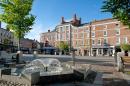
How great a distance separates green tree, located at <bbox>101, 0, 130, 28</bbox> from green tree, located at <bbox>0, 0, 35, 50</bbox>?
13.7m

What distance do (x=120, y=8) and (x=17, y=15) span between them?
14803 mm

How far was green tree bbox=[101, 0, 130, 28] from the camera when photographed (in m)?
16.2

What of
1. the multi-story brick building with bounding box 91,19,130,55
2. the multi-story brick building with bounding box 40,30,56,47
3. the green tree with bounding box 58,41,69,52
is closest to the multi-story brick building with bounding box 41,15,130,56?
the multi-story brick building with bounding box 91,19,130,55

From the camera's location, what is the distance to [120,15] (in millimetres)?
16203

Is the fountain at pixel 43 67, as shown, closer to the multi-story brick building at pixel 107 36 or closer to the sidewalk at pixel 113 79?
the sidewalk at pixel 113 79

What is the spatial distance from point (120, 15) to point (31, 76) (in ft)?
25.9

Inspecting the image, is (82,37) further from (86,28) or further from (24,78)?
(24,78)

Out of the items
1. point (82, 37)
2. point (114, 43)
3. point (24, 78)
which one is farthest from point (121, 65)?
point (82, 37)

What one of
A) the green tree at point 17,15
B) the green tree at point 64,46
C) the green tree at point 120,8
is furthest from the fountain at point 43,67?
→ the green tree at point 64,46

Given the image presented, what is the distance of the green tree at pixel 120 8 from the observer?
16.2m

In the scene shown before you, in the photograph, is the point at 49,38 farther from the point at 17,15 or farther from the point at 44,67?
the point at 44,67

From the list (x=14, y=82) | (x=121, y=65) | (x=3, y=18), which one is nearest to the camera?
(x=14, y=82)

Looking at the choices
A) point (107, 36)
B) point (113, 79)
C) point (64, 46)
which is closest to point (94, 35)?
point (107, 36)

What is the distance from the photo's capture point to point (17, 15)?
1105 inches
